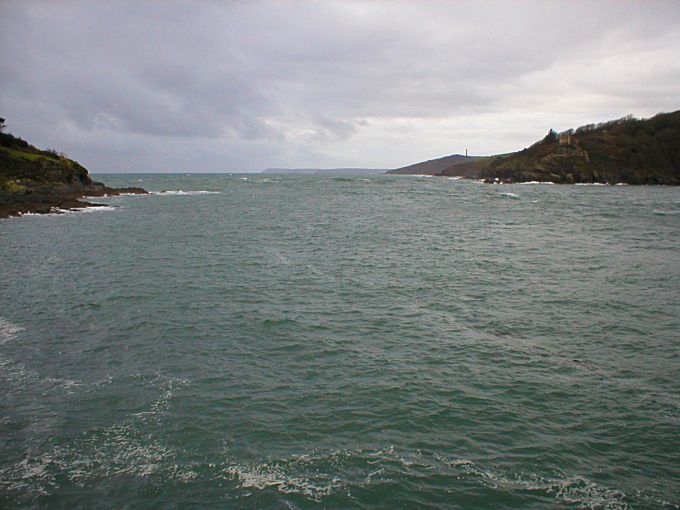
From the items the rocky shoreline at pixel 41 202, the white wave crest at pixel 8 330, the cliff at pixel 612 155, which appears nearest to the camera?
the white wave crest at pixel 8 330

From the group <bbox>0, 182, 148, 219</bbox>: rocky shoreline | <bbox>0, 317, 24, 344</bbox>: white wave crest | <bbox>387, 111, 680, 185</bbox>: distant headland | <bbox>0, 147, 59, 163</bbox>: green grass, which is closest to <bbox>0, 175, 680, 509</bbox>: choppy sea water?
<bbox>0, 317, 24, 344</bbox>: white wave crest

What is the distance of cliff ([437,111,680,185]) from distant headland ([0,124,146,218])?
12190 cm

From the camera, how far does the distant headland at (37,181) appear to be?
207ft

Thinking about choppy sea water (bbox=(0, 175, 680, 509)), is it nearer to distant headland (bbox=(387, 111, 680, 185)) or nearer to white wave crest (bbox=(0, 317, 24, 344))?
white wave crest (bbox=(0, 317, 24, 344))

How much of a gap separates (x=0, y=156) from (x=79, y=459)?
82.0m

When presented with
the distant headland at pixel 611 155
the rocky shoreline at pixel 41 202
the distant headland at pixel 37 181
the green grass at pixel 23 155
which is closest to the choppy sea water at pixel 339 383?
the rocky shoreline at pixel 41 202

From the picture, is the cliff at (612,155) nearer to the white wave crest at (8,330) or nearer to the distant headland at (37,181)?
the distant headland at (37,181)

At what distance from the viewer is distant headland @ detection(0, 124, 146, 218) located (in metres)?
63.2

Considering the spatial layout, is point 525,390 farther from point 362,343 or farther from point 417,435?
point 362,343

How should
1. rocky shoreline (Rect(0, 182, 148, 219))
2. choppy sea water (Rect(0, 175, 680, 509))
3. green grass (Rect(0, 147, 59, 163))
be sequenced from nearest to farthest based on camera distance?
choppy sea water (Rect(0, 175, 680, 509)) < rocky shoreline (Rect(0, 182, 148, 219)) < green grass (Rect(0, 147, 59, 163))

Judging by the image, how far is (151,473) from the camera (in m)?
9.46

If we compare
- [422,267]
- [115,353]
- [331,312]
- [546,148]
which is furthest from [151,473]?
[546,148]

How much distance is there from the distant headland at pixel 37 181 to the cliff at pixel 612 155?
12190 cm

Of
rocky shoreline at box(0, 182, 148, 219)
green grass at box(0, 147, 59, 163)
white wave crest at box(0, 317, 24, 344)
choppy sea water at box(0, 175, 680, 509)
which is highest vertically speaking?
green grass at box(0, 147, 59, 163)
